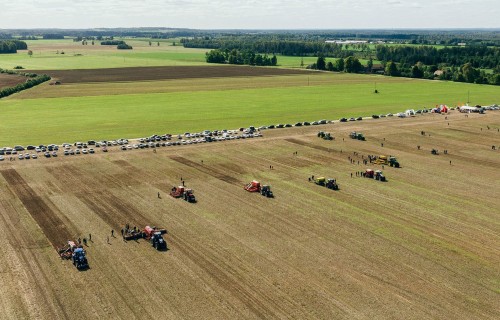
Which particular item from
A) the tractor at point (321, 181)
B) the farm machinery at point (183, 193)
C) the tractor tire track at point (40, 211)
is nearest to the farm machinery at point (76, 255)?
the tractor tire track at point (40, 211)

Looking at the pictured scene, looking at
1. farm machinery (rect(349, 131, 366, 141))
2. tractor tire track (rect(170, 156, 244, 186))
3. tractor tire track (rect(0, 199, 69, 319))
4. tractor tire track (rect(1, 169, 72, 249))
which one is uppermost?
tractor tire track (rect(0, 199, 69, 319))

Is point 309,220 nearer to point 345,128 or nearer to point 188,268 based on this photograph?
point 188,268

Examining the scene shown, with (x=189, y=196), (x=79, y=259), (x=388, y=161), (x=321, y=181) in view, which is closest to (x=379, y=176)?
(x=321, y=181)

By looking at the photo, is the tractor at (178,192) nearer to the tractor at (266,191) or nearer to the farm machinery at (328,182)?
→ the tractor at (266,191)

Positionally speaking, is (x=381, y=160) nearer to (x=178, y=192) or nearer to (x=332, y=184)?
(x=332, y=184)

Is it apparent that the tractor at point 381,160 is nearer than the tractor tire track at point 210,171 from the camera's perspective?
No

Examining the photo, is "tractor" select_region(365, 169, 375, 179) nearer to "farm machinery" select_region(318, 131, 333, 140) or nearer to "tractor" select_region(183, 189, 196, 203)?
"tractor" select_region(183, 189, 196, 203)

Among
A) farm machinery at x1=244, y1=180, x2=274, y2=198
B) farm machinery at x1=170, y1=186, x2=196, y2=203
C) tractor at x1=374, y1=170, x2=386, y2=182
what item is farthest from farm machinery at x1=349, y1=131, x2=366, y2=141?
farm machinery at x1=170, y1=186, x2=196, y2=203
